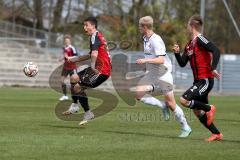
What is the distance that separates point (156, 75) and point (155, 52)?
801 mm

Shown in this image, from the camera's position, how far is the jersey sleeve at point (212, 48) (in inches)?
464

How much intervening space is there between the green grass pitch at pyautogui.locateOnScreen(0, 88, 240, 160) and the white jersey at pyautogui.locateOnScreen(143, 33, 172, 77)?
4.10 feet

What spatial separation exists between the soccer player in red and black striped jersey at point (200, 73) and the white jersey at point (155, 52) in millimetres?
824

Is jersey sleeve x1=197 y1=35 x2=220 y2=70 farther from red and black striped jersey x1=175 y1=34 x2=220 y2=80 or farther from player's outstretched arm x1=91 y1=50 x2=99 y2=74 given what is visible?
player's outstretched arm x1=91 y1=50 x2=99 y2=74

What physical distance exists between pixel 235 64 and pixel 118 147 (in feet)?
107

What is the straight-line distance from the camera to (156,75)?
13.8 m

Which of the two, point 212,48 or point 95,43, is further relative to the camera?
point 95,43

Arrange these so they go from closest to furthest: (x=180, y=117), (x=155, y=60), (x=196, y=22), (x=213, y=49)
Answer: (x=213, y=49) < (x=196, y=22) < (x=155, y=60) < (x=180, y=117)

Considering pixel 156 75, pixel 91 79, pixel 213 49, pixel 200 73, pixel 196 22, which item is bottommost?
pixel 91 79

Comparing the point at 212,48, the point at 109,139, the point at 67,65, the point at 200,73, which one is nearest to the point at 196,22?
the point at 212,48

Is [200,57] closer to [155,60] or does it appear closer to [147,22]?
[155,60]

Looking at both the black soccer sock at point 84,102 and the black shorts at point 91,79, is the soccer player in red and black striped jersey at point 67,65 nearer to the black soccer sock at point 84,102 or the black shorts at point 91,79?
the black soccer sock at point 84,102

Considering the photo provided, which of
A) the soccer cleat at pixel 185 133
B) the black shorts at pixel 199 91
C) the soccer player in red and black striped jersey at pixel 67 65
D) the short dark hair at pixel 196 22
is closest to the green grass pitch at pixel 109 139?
the soccer cleat at pixel 185 133

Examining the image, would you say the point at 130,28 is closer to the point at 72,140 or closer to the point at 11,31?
the point at 11,31
